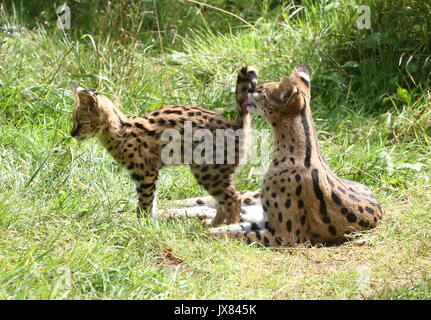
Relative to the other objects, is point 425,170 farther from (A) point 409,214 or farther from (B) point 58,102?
(B) point 58,102

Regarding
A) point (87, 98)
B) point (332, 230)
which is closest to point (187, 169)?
point (87, 98)

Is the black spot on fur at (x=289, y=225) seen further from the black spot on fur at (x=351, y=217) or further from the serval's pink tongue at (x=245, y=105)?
the serval's pink tongue at (x=245, y=105)

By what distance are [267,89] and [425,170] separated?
2191mm

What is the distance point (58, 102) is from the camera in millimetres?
8461

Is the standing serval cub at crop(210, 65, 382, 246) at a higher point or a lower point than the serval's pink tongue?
lower

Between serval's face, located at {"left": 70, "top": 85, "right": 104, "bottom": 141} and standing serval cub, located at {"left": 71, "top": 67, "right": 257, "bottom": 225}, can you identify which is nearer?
standing serval cub, located at {"left": 71, "top": 67, "right": 257, "bottom": 225}

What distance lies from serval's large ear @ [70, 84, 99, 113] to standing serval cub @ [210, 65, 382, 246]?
159cm

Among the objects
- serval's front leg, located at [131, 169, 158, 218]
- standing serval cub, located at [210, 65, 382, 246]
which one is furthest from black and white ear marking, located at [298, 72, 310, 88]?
serval's front leg, located at [131, 169, 158, 218]

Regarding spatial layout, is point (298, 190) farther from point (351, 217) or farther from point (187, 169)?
point (187, 169)

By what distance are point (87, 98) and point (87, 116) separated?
178 mm

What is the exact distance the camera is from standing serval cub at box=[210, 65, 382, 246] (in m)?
6.55

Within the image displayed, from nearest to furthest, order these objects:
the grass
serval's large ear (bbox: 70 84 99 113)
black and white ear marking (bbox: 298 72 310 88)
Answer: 1. the grass
2. serval's large ear (bbox: 70 84 99 113)
3. black and white ear marking (bbox: 298 72 310 88)

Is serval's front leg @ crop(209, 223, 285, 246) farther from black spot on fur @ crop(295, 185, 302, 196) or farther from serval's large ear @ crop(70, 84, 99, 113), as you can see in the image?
serval's large ear @ crop(70, 84, 99, 113)

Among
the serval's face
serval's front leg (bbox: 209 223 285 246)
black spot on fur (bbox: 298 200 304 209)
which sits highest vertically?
the serval's face
